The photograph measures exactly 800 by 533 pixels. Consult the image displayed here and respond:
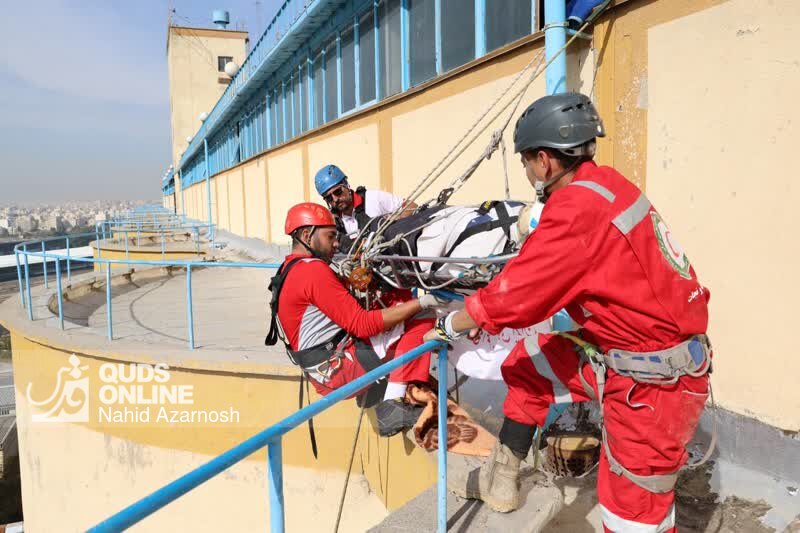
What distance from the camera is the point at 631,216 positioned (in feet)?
5.75

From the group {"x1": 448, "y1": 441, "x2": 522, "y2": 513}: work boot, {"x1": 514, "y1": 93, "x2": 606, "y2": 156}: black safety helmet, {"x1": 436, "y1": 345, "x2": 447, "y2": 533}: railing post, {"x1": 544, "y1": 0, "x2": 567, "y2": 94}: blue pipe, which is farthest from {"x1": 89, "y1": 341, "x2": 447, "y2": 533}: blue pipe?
{"x1": 544, "y1": 0, "x2": 567, "y2": 94}: blue pipe

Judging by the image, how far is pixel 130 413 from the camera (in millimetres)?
5621

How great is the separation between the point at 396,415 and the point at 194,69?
146 feet

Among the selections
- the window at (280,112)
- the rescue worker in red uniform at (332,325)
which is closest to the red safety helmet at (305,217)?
the rescue worker in red uniform at (332,325)

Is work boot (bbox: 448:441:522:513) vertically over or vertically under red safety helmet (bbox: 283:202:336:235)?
under

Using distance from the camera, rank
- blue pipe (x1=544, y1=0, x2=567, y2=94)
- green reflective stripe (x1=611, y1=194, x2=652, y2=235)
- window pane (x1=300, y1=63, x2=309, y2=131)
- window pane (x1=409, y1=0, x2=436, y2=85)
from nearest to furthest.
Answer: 1. green reflective stripe (x1=611, y1=194, x2=652, y2=235)
2. blue pipe (x1=544, y1=0, x2=567, y2=94)
3. window pane (x1=409, y1=0, x2=436, y2=85)
4. window pane (x1=300, y1=63, x2=309, y2=131)

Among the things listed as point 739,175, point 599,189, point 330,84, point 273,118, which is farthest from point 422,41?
point 273,118

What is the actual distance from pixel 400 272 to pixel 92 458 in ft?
15.8

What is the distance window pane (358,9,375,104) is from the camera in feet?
27.7

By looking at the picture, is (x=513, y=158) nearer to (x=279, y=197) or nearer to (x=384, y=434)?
(x=384, y=434)

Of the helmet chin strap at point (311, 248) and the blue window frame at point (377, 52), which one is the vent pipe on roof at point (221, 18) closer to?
the blue window frame at point (377, 52)

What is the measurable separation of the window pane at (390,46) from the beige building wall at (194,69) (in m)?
36.3

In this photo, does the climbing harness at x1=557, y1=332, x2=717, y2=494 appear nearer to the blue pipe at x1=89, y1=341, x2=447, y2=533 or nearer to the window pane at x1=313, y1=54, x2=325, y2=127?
the blue pipe at x1=89, y1=341, x2=447, y2=533

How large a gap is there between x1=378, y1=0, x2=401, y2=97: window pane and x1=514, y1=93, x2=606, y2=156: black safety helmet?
5929mm
